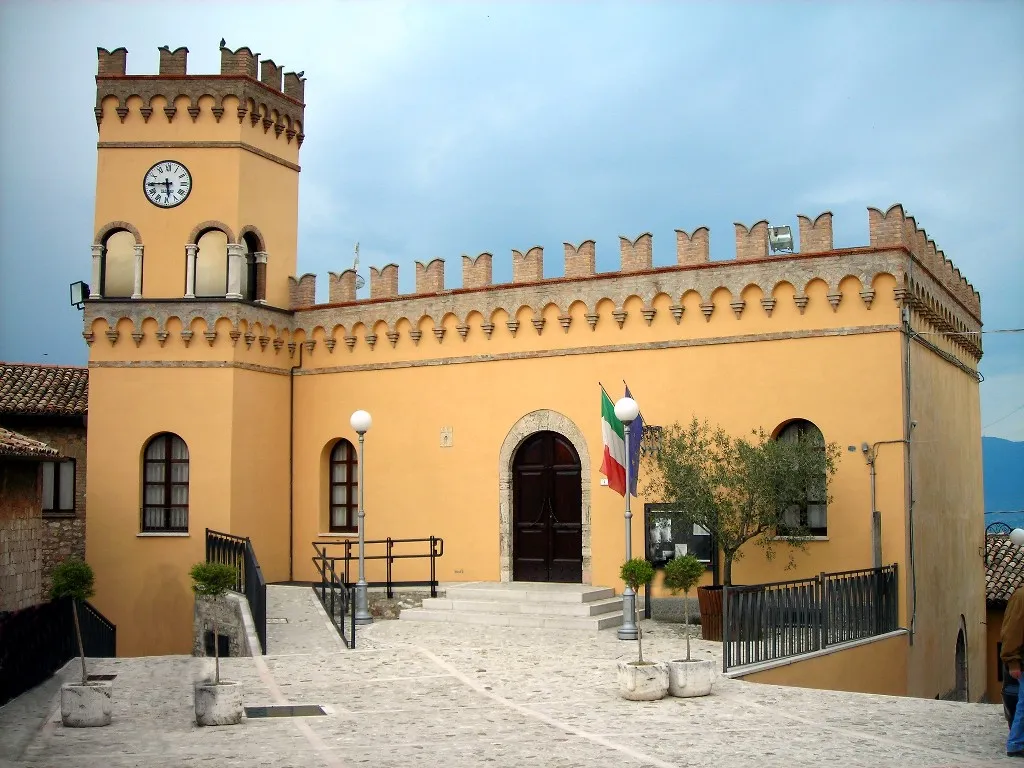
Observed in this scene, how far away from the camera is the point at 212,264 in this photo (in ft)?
65.9

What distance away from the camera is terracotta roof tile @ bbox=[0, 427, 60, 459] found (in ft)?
50.5

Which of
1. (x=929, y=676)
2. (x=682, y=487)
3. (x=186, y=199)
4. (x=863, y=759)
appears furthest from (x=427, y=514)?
(x=863, y=759)

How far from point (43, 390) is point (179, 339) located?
3637 mm

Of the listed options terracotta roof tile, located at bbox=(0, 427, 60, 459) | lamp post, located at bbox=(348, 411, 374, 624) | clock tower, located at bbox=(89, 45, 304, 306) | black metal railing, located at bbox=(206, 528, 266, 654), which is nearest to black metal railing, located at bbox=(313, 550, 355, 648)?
lamp post, located at bbox=(348, 411, 374, 624)

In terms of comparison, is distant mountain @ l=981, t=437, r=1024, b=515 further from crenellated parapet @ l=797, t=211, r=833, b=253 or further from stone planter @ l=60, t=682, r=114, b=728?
stone planter @ l=60, t=682, r=114, b=728

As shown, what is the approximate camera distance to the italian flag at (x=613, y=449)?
15.6 m

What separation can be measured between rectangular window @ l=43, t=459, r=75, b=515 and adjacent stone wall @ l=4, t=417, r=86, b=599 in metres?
0.08

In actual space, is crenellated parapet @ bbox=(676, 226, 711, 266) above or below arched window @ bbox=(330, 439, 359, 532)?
above

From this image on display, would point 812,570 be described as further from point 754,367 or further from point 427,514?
point 427,514

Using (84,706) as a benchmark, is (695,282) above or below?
above

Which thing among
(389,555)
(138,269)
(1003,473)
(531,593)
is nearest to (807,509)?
(531,593)

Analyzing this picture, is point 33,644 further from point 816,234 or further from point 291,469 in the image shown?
point 816,234

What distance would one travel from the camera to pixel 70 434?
2100 cm

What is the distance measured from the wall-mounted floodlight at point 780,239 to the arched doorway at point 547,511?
15.2 ft
